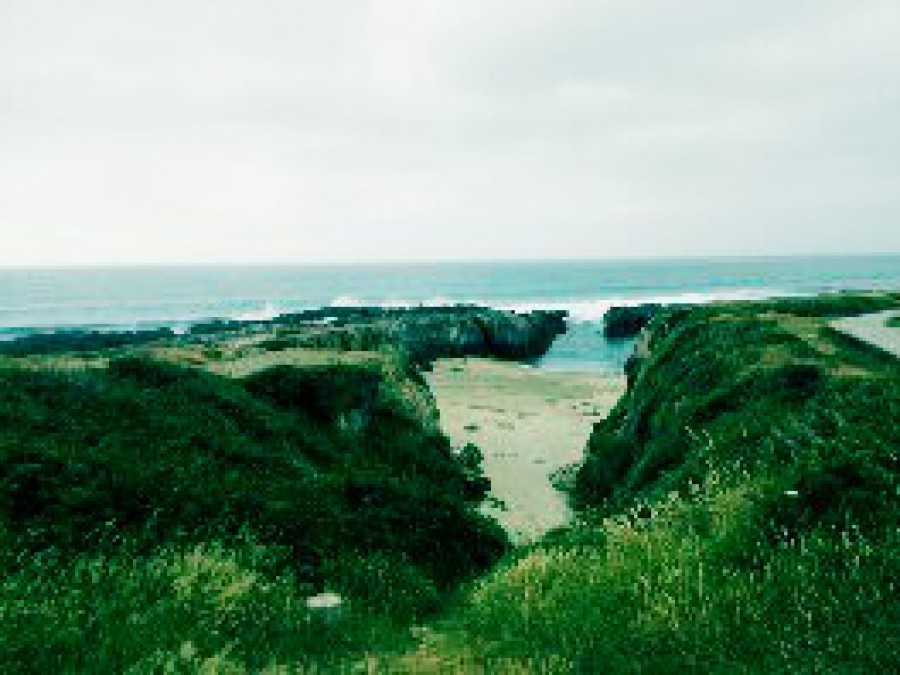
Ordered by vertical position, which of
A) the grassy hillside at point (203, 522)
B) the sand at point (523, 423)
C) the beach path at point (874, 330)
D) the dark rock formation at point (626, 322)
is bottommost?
the sand at point (523, 423)

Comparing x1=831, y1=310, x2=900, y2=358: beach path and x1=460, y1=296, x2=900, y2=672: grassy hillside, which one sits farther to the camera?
x1=831, y1=310, x2=900, y2=358: beach path

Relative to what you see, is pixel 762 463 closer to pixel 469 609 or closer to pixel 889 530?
pixel 889 530

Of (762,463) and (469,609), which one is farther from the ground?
(762,463)

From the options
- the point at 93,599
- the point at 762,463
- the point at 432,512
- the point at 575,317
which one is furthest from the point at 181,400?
the point at 575,317

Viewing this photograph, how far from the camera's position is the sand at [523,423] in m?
21.3

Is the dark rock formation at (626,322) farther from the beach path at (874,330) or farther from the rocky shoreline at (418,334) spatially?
the beach path at (874,330)

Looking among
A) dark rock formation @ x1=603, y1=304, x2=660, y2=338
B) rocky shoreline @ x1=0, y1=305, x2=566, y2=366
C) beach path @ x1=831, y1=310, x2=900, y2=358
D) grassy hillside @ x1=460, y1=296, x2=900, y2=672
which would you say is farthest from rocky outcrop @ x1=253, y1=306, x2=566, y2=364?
grassy hillside @ x1=460, y1=296, x2=900, y2=672

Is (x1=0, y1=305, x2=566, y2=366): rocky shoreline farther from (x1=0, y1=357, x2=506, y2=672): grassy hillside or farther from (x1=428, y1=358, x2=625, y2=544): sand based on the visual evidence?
(x1=0, y1=357, x2=506, y2=672): grassy hillside

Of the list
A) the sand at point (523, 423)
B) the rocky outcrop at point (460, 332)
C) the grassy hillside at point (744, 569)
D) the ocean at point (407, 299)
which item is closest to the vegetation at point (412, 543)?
the grassy hillside at point (744, 569)

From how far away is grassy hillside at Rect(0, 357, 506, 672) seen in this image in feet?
25.0

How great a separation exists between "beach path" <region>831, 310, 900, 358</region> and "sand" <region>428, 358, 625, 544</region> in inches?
324

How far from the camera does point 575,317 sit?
11206cm

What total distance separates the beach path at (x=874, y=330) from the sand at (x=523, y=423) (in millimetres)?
8239

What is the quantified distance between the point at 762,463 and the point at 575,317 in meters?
103
